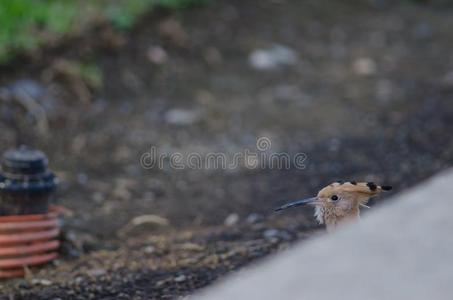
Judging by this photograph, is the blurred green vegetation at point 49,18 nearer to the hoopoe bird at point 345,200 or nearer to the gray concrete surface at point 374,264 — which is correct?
the hoopoe bird at point 345,200

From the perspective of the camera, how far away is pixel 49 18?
6.38 m

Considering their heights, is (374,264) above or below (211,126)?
below

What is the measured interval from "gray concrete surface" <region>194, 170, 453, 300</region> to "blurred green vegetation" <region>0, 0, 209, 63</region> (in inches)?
187

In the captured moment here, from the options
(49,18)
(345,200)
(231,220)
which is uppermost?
(49,18)

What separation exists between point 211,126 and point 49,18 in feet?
4.66

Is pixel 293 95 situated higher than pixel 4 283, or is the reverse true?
pixel 293 95

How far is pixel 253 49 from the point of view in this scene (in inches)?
295

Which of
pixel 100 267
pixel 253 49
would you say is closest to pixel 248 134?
pixel 253 49

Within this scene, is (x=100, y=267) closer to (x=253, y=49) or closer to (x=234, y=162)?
(x=234, y=162)

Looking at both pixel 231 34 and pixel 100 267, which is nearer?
pixel 100 267

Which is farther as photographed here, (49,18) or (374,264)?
(49,18)

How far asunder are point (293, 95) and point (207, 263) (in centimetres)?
339

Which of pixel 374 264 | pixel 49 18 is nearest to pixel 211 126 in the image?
pixel 49 18

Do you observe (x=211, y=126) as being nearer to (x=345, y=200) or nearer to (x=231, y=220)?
(x=231, y=220)
